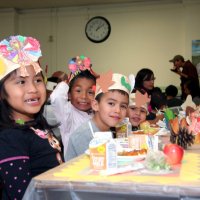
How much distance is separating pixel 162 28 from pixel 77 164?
578 centimetres

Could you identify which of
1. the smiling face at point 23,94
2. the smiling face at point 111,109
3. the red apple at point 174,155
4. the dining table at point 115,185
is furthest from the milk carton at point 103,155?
the smiling face at point 111,109

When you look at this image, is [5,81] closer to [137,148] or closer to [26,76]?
[26,76]

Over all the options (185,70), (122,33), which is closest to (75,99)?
(185,70)

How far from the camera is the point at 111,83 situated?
5.94 ft

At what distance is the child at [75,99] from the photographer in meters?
2.54

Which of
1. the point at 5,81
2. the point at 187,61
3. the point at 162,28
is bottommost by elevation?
the point at 5,81

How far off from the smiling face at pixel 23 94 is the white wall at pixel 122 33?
534 cm

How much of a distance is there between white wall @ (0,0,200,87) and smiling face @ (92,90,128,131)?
473cm

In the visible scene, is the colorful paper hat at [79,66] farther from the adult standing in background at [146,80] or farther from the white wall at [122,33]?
the white wall at [122,33]

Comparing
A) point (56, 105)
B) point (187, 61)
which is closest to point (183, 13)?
point (187, 61)

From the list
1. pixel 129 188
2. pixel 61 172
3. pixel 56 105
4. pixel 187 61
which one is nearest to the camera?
pixel 129 188

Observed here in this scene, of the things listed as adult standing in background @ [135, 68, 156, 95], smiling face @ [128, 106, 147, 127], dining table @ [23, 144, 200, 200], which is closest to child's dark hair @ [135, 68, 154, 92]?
adult standing in background @ [135, 68, 156, 95]

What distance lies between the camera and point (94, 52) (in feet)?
22.8

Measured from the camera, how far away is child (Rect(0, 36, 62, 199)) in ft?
3.83
